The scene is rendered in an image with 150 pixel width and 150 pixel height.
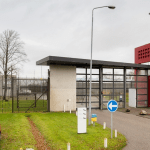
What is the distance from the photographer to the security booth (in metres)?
19.1

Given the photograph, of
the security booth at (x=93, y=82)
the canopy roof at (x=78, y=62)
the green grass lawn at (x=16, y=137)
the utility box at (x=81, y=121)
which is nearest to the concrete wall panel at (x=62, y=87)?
the security booth at (x=93, y=82)

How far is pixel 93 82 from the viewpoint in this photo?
21.7m

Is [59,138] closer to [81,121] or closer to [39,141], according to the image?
[39,141]

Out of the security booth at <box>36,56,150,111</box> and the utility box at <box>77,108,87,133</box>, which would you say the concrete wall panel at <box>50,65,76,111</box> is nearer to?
the security booth at <box>36,56,150,111</box>

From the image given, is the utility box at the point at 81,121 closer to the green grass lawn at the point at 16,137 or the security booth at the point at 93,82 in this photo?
the green grass lawn at the point at 16,137

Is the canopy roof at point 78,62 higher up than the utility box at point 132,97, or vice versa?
the canopy roof at point 78,62

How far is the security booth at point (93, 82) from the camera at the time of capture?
62.7 feet

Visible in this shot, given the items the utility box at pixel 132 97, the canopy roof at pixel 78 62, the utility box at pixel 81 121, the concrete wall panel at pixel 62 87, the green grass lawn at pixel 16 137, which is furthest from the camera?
the utility box at pixel 132 97

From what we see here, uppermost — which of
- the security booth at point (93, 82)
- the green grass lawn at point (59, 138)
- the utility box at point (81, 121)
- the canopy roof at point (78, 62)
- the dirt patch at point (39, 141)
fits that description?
the canopy roof at point (78, 62)

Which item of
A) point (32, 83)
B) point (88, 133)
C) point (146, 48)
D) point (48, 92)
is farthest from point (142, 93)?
point (88, 133)

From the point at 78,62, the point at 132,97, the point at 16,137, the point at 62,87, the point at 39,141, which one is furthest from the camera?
the point at 132,97

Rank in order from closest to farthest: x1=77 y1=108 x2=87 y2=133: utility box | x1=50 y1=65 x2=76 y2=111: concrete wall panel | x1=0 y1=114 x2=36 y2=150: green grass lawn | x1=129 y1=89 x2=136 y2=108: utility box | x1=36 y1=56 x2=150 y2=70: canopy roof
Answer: x1=0 y1=114 x2=36 y2=150: green grass lawn < x1=77 y1=108 x2=87 y2=133: utility box < x1=36 y1=56 x2=150 y2=70: canopy roof < x1=50 y1=65 x2=76 y2=111: concrete wall panel < x1=129 y1=89 x2=136 y2=108: utility box

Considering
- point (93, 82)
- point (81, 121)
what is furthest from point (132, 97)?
point (81, 121)

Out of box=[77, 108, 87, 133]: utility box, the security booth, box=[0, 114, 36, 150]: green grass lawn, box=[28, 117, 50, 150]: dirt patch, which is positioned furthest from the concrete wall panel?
box=[77, 108, 87, 133]: utility box
